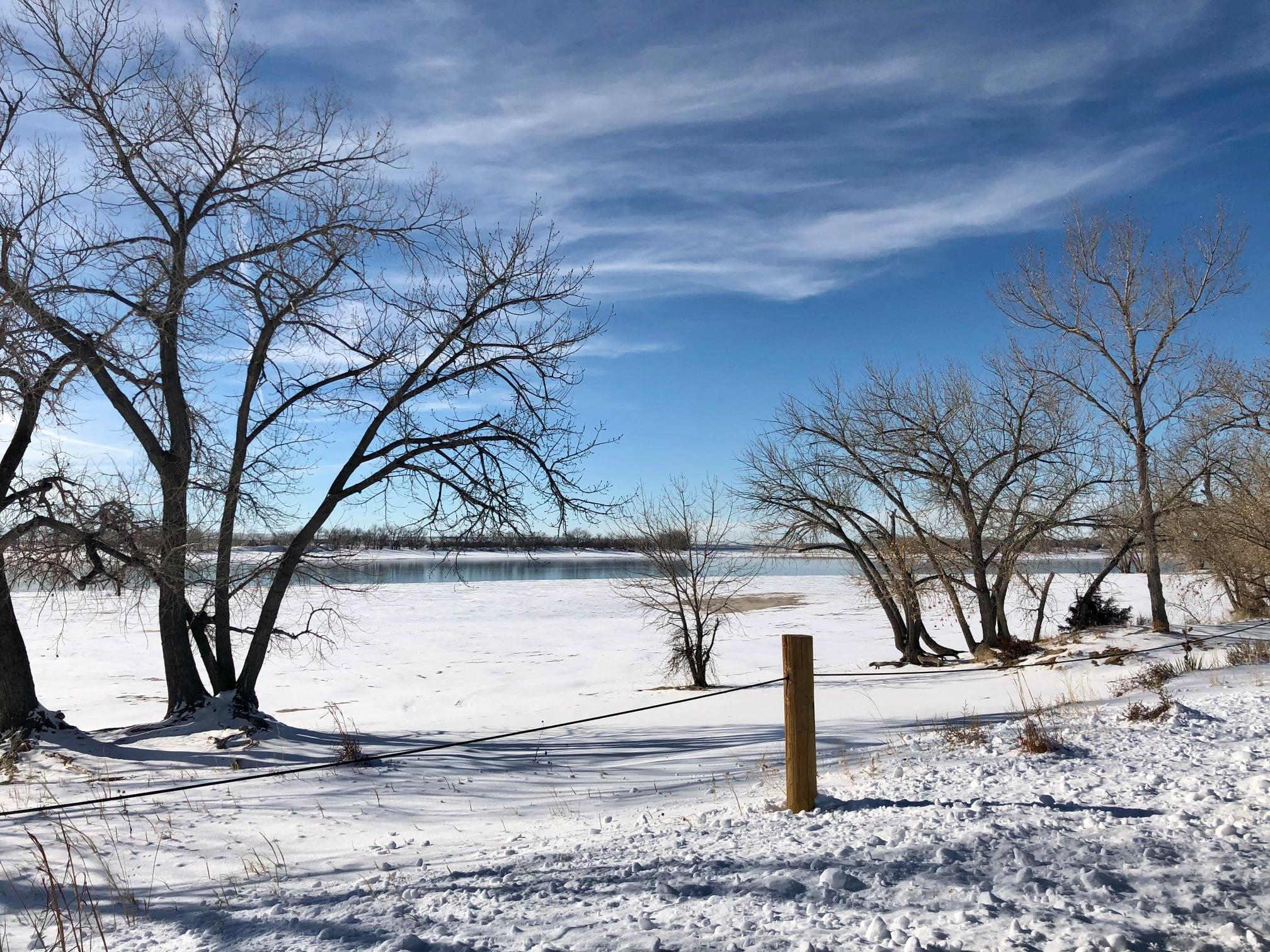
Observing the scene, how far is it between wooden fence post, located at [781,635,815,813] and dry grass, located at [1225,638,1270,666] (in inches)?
407

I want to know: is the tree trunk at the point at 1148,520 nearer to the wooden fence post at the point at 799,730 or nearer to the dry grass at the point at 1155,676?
the dry grass at the point at 1155,676

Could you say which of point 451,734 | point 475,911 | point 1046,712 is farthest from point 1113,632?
point 475,911

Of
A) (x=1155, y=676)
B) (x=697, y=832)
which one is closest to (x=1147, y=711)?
(x=1155, y=676)

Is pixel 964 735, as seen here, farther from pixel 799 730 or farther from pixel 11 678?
pixel 11 678

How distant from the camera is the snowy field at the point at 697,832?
12.1ft

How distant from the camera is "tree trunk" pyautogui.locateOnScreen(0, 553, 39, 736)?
11016mm

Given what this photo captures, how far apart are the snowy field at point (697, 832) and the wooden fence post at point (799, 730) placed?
21 centimetres

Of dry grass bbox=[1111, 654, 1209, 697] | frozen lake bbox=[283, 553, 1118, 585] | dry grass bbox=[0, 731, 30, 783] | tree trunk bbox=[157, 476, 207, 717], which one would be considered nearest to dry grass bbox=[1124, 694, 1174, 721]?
dry grass bbox=[1111, 654, 1209, 697]

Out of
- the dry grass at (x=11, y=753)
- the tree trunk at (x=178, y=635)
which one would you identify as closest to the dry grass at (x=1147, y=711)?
the tree trunk at (x=178, y=635)

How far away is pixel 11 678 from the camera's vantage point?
1105cm

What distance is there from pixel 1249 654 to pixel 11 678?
17732 mm

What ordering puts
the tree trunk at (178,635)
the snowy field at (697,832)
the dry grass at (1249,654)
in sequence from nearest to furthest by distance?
the snowy field at (697,832) → the tree trunk at (178,635) → the dry grass at (1249,654)

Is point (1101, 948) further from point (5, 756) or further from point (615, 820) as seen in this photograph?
point (5, 756)

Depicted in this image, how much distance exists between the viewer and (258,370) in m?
13.0
